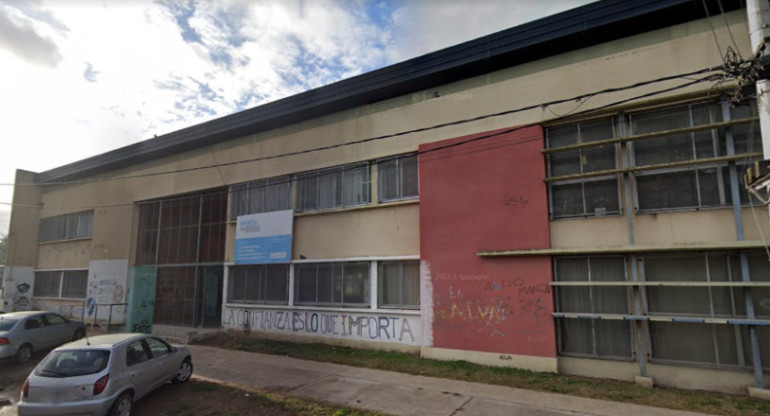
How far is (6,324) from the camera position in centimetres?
1280

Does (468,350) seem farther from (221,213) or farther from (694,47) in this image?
(221,213)

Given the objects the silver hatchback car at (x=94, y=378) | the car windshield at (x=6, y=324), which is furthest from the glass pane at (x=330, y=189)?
the car windshield at (x=6, y=324)

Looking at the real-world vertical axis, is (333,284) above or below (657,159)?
below

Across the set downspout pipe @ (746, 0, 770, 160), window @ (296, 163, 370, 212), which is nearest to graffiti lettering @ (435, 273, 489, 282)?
window @ (296, 163, 370, 212)

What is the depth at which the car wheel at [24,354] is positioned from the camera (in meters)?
12.6

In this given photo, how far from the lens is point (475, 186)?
11312 millimetres

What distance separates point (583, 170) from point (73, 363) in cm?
1152

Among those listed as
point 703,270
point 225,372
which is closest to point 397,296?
point 225,372

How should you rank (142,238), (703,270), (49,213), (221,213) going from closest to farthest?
(703,270)
(221,213)
(142,238)
(49,213)

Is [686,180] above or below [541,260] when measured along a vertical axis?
above

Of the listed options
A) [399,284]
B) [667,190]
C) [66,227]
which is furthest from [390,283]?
[66,227]

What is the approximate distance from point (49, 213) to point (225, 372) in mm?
22742

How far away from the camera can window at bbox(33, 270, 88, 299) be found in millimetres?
23078

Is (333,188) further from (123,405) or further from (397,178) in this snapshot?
(123,405)
